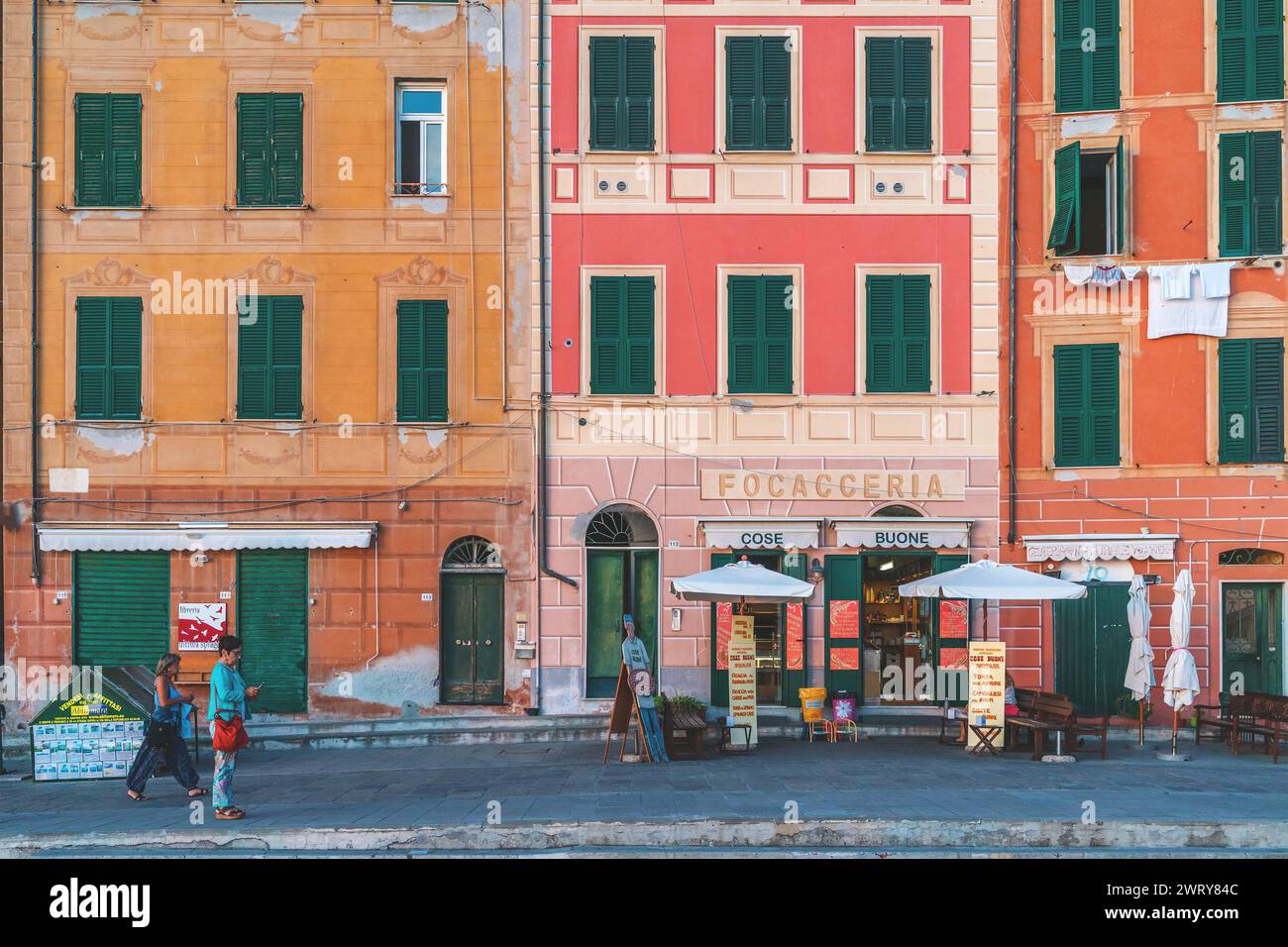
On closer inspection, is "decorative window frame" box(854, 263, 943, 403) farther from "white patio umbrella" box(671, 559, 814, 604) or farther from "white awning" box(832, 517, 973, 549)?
"white patio umbrella" box(671, 559, 814, 604)

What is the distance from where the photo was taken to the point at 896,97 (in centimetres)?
1967

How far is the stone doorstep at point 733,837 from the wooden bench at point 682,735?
15.0ft

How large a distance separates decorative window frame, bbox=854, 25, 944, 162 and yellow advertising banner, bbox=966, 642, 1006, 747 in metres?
7.85

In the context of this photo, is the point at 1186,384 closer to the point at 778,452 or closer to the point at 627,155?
the point at 778,452

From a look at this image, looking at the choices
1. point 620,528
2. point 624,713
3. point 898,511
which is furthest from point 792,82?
point 624,713

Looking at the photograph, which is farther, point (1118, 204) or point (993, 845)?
point (1118, 204)

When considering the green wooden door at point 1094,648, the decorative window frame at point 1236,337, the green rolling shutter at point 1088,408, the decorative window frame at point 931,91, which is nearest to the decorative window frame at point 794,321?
the decorative window frame at point 931,91

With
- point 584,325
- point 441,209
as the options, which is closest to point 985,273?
point 584,325

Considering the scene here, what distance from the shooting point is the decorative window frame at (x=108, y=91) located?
19.6 m

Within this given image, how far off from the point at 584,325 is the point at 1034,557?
7.93 m

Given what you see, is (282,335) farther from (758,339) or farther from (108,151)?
(758,339)

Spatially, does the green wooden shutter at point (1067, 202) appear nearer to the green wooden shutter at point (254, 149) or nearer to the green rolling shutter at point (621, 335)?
the green rolling shutter at point (621, 335)

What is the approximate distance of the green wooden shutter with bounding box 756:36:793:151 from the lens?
1961 centimetres

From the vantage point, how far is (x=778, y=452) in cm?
1950
